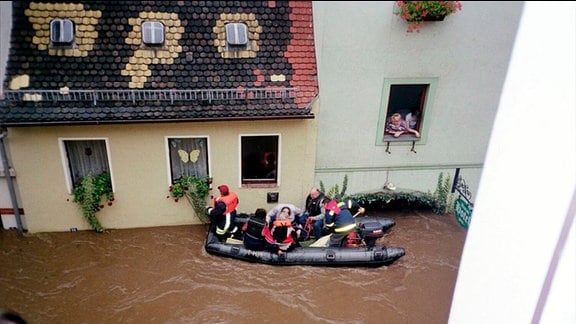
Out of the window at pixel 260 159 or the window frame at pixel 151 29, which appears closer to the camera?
the window frame at pixel 151 29

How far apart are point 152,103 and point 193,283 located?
47.0 inches

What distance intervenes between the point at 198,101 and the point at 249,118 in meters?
0.35

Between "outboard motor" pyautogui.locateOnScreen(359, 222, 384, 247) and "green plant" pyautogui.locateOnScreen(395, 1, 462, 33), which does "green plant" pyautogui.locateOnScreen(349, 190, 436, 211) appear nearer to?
"outboard motor" pyautogui.locateOnScreen(359, 222, 384, 247)

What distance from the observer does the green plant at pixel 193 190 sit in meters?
Result: 3.28

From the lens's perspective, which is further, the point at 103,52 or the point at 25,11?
the point at 103,52

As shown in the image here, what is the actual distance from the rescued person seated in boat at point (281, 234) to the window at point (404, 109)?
0.85 metres

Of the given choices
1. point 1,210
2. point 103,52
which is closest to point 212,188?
point 103,52

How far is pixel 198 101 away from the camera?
3.00 metres

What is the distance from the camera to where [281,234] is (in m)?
2.97

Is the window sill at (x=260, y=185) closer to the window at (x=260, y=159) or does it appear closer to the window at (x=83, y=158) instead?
the window at (x=260, y=159)

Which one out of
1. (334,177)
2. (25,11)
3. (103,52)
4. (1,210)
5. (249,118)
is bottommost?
(1,210)

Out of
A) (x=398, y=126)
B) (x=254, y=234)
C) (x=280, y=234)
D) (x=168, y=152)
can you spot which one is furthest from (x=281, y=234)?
(x=398, y=126)

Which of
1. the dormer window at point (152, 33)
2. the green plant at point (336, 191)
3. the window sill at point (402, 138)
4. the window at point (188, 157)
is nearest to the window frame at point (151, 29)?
the dormer window at point (152, 33)

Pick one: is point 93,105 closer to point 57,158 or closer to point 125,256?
point 57,158
